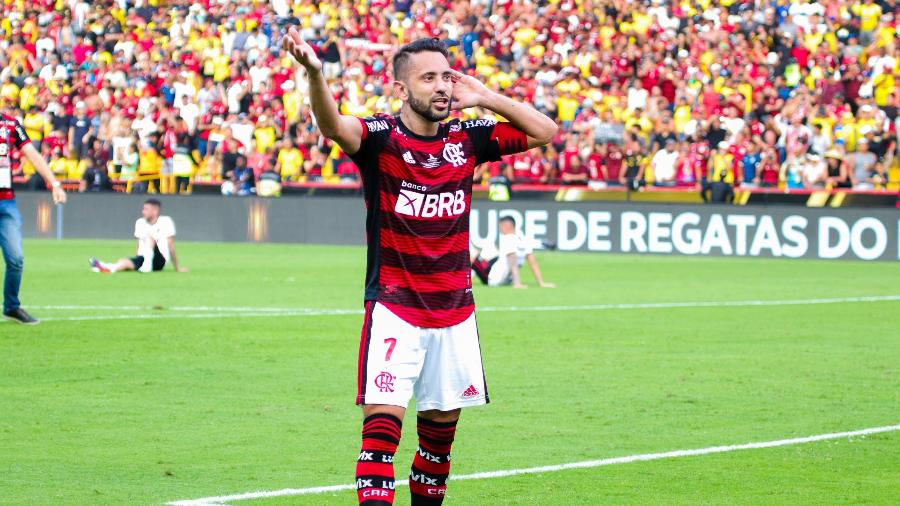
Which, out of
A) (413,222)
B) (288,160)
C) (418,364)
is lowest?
(288,160)

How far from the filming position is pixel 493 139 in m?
6.44

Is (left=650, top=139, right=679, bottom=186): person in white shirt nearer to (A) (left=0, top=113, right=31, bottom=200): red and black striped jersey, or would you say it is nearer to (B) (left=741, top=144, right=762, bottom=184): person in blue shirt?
(B) (left=741, top=144, right=762, bottom=184): person in blue shirt

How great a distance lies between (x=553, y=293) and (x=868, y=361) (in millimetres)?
7910

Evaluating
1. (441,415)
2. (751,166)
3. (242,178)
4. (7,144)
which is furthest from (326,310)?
(242,178)

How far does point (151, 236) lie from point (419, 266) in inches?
747

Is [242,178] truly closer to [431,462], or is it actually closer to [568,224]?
[568,224]

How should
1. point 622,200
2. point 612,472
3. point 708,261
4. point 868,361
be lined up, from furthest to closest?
point 622,200 < point 708,261 < point 868,361 < point 612,472

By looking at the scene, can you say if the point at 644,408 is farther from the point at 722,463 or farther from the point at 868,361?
the point at 868,361

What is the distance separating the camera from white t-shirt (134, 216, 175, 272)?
24469mm

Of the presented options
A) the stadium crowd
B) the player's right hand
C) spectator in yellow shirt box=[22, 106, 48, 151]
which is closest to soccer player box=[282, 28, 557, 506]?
the player's right hand

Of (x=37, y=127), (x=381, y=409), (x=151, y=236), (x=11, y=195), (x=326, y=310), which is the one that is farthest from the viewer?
(x=37, y=127)

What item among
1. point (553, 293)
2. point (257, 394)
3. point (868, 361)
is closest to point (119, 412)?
point (257, 394)

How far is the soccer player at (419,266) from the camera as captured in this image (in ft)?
19.7

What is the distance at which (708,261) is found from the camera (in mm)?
27469
